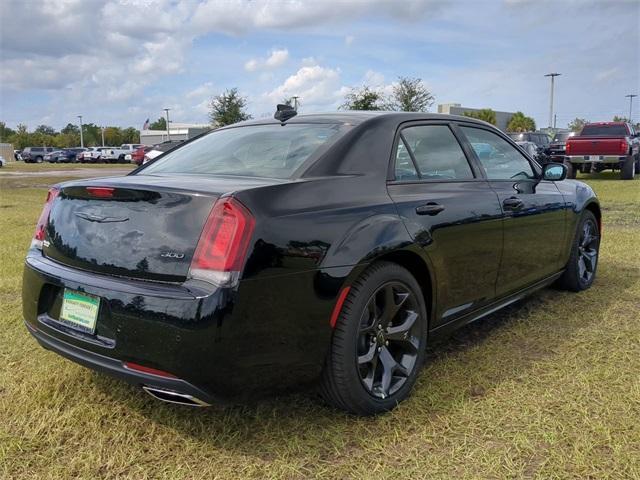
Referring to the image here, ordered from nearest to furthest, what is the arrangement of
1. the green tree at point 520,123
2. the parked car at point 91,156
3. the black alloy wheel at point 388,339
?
the black alloy wheel at point 388,339 → the parked car at point 91,156 → the green tree at point 520,123

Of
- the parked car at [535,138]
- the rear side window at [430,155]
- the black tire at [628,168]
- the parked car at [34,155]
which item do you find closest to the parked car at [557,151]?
the parked car at [535,138]

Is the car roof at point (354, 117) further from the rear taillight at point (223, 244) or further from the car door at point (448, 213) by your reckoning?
the rear taillight at point (223, 244)

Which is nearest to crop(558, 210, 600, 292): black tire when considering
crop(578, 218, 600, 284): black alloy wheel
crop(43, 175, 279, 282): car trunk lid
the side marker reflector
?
crop(578, 218, 600, 284): black alloy wheel

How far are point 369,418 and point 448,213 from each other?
1.17m

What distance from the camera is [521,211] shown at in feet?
12.5

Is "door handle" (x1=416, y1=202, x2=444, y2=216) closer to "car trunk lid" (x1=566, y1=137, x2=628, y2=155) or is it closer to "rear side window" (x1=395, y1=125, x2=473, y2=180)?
"rear side window" (x1=395, y1=125, x2=473, y2=180)

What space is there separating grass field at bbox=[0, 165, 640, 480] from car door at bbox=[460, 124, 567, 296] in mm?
512

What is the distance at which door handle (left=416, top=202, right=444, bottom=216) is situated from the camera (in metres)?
3.00

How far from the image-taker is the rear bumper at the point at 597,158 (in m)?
17.1

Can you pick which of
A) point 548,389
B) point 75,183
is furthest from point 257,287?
point 548,389

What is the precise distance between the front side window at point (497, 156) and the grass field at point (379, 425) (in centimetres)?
113

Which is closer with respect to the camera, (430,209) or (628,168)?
(430,209)

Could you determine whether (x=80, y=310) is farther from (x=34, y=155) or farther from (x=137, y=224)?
(x=34, y=155)

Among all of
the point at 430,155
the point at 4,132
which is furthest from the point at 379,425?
the point at 4,132
